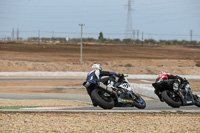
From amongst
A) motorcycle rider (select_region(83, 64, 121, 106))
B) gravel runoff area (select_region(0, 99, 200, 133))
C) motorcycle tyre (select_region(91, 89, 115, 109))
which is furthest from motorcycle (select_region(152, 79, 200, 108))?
motorcycle tyre (select_region(91, 89, 115, 109))

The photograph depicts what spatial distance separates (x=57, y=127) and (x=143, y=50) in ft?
212

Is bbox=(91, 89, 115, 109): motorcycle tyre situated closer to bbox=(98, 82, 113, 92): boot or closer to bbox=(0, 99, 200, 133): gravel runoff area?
bbox=(98, 82, 113, 92): boot

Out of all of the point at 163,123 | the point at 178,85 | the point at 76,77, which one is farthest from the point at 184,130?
the point at 76,77

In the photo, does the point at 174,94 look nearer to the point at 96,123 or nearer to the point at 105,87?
the point at 105,87

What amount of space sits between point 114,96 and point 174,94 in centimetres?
247

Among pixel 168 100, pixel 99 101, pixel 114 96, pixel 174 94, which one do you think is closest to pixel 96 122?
pixel 99 101

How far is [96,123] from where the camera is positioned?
9.69 meters

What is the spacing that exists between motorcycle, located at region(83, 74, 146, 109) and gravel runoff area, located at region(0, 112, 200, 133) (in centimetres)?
52

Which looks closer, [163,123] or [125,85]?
[163,123]

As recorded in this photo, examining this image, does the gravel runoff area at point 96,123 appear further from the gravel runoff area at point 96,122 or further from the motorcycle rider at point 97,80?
the motorcycle rider at point 97,80

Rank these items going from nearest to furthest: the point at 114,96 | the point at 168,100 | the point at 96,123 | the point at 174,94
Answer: the point at 96,123 → the point at 114,96 → the point at 168,100 → the point at 174,94

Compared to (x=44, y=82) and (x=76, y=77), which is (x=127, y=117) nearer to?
(x=44, y=82)

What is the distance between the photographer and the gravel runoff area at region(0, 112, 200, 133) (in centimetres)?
892

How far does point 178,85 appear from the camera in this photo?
527 inches
